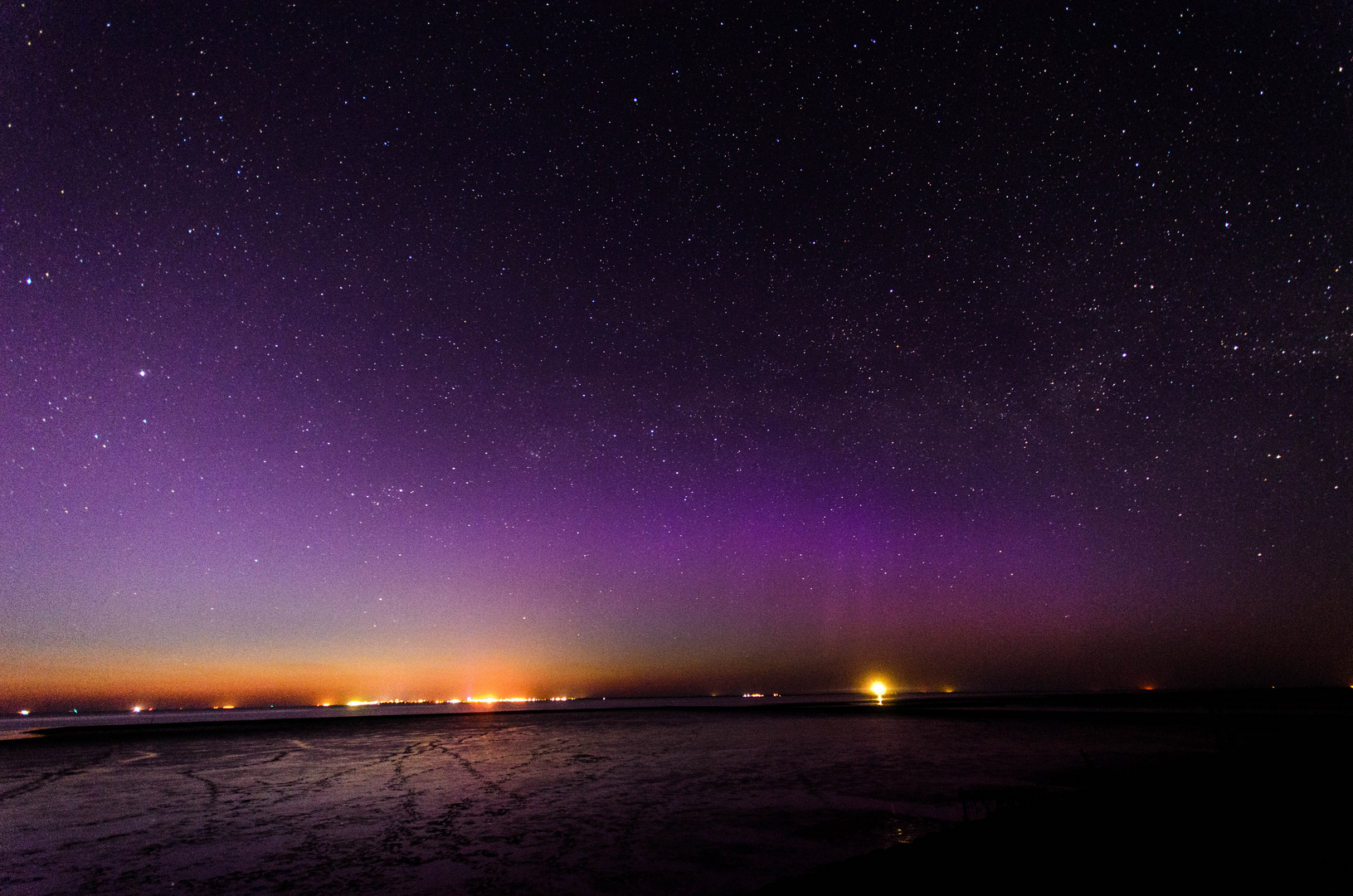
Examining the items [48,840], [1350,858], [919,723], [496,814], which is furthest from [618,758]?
[919,723]

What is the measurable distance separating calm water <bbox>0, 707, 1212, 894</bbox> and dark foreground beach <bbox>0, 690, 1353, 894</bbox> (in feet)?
0.21

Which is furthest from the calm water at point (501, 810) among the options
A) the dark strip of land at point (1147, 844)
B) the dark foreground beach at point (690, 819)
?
the dark strip of land at point (1147, 844)

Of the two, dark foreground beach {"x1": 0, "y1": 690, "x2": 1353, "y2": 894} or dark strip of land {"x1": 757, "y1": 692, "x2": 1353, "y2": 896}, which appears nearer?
dark strip of land {"x1": 757, "y1": 692, "x2": 1353, "y2": 896}

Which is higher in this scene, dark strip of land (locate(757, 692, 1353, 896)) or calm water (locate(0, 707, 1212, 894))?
dark strip of land (locate(757, 692, 1353, 896))

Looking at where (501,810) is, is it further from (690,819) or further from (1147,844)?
(1147,844)

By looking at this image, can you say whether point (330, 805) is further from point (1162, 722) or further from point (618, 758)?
point (1162, 722)

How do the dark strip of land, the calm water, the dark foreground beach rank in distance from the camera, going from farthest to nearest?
the calm water < the dark foreground beach < the dark strip of land

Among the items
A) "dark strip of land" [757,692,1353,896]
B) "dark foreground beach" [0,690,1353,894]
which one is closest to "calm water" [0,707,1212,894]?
"dark foreground beach" [0,690,1353,894]

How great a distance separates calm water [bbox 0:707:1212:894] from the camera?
830 cm

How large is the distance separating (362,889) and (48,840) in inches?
279

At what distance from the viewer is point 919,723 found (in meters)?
34.5

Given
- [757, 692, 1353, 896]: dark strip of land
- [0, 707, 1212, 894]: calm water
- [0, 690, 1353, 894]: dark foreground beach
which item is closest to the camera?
[757, 692, 1353, 896]: dark strip of land

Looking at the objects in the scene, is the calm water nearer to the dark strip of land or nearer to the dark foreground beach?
the dark foreground beach

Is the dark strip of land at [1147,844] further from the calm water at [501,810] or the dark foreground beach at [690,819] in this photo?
the calm water at [501,810]
